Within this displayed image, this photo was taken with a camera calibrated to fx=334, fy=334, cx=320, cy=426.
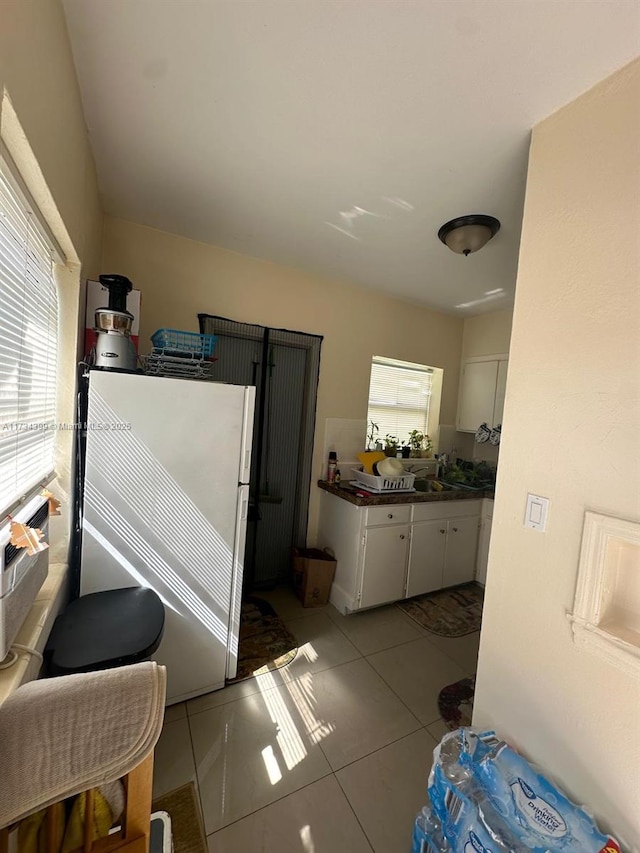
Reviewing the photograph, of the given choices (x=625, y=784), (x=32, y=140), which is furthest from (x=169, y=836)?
(x=32, y=140)

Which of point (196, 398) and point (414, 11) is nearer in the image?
point (414, 11)

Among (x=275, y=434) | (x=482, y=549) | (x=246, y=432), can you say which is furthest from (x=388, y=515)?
(x=246, y=432)

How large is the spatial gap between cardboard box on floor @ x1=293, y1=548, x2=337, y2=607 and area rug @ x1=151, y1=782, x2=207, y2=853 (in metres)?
1.28

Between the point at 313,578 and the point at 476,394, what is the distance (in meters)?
2.29

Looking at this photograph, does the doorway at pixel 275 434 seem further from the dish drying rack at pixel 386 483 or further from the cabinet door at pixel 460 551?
the cabinet door at pixel 460 551

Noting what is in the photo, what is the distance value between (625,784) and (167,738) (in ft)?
5.42

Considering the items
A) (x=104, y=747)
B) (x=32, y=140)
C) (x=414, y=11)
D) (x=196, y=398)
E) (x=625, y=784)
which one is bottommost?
(x=625, y=784)

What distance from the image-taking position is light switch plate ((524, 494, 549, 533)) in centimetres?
107

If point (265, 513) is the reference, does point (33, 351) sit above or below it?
Result: above

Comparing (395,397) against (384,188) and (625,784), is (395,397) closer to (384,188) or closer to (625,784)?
(384,188)

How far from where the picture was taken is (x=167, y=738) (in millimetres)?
1479

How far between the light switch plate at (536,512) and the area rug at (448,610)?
1618mm

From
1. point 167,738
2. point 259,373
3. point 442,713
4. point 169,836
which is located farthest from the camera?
point 259,373

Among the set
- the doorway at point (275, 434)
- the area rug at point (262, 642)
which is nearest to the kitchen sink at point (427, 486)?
the doorway at point (275, 434)
